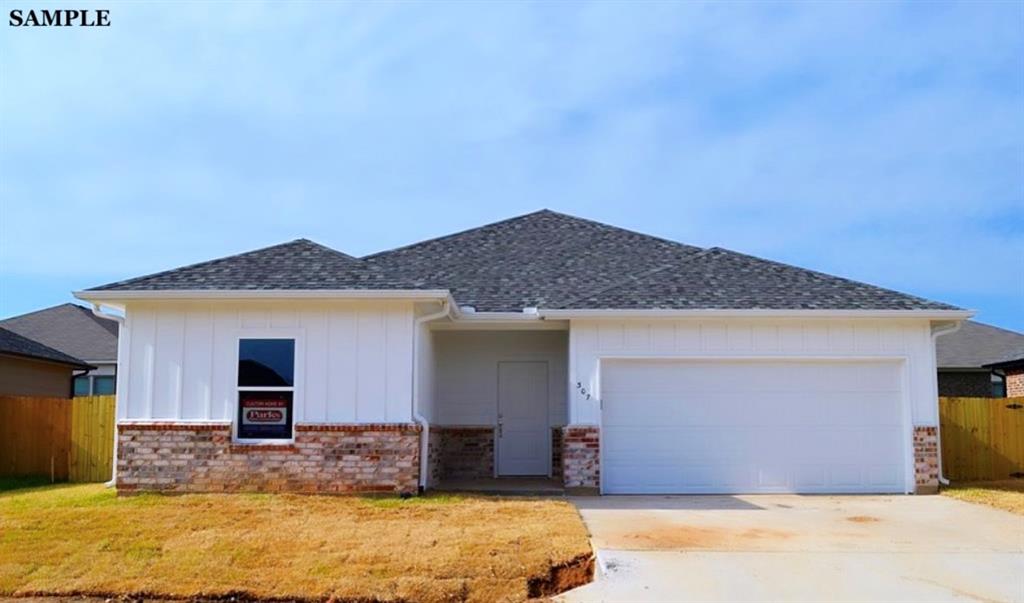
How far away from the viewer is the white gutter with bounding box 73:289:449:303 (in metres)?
11.9

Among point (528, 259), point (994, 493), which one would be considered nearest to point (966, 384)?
point (994, 493)

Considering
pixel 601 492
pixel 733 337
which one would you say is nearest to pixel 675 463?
pixel 601 492

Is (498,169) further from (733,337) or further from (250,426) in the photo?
(250,426)

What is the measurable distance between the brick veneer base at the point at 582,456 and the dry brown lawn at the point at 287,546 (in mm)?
1341

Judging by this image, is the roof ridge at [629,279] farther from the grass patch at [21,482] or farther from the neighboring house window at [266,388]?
the grass patch at [21,482]

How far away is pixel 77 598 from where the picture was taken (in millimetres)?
6965

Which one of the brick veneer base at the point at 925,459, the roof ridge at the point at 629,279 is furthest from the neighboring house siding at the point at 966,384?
the brick veneer base at the point at 925,459

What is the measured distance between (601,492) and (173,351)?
6.63 metres

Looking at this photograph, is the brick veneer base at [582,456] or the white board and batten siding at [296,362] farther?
the brick veneer base at [582,456]

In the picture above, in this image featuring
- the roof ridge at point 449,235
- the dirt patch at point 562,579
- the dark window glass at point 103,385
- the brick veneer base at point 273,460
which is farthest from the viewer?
the dark window glass at point 103,385

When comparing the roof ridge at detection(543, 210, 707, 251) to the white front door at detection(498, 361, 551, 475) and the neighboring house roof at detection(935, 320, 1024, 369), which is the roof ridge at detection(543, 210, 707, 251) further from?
the neighboring house roof at detection(935, 320, 1024, 369)

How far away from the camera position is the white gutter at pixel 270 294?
468 inches

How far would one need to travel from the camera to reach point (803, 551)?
27.1 ft

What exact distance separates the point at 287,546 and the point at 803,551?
506cm
